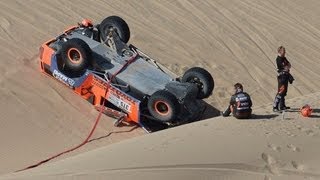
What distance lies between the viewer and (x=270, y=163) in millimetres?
10984

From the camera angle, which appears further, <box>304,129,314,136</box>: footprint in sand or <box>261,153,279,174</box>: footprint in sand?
<box>304,129,314,136</box>: footprint in sand

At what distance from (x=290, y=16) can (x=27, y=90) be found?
27.8 feet

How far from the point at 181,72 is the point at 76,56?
122 inches

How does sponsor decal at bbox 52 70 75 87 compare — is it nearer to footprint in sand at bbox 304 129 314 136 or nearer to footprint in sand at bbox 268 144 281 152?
footprint in sand at bbox 268 144 281 152

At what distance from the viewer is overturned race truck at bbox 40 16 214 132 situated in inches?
520

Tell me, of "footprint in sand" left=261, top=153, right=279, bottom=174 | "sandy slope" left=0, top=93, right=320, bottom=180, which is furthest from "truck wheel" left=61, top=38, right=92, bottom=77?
"footprint in sand" left=261, top=153, right=279, bottom=174

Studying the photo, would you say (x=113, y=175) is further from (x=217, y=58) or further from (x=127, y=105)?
(x=217, y=58)

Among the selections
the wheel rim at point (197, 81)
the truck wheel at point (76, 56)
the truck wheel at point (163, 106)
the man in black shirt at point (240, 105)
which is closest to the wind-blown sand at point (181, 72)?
the man in black shirt at point (240, 105)

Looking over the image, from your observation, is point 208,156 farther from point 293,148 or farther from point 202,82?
point 202,82

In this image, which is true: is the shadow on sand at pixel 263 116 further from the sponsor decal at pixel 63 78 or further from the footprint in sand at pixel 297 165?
the sponsor decal at pixel 63 78

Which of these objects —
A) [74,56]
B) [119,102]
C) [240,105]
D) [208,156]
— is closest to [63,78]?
[74,56]

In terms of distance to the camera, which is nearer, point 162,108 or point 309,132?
point 309,132

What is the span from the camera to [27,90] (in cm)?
1429

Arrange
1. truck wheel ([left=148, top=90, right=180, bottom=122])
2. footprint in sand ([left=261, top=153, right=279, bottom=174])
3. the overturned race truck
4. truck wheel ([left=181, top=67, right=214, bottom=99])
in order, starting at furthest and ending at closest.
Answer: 1. truck wheel ([left=181, top=67, right=214, bottom=99])
2. the overturned race truck
3. truck wheel ([left=148, top=90, right=180, bottom=122])
4. footprint in sand ([left=261, top=153, right=279, bottom=174])
